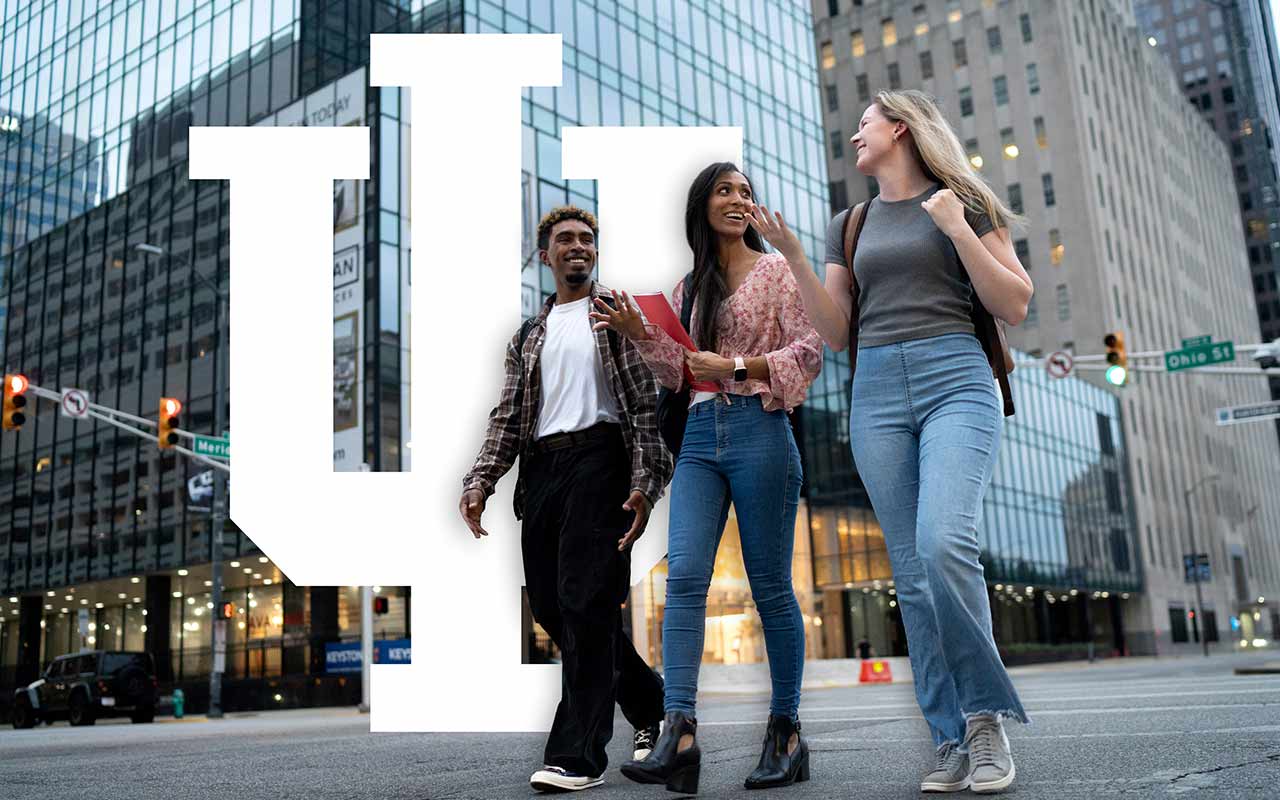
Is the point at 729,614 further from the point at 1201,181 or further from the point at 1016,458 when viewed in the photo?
the point at 1201,181

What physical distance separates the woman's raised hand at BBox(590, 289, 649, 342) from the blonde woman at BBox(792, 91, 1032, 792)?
0.51 m

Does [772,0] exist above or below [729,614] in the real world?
above

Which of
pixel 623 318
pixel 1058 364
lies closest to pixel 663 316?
pixel 623 318

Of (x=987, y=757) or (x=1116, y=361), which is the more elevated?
(x=1116, y=361)

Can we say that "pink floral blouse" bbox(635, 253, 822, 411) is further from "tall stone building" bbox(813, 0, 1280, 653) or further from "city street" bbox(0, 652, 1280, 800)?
"tall stone building" bbox(813, 0, 1280, 653)

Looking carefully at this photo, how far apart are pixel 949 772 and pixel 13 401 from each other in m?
18.4

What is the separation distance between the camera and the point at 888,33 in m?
70.6

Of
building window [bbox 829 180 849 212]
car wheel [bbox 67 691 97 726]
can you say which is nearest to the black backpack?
car wheel [bbox 67 691 97 726]

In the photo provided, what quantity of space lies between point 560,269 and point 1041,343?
6343 centimetres

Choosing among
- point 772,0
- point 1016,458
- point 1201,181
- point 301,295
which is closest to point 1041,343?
point 1016,458

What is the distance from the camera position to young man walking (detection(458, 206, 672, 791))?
3.79m

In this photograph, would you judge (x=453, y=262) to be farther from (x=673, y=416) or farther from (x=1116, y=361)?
(x=1116, y=361)

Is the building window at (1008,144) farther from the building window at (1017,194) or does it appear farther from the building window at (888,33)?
the building window at (888,33)

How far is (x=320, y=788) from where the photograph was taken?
4383 millimetres
